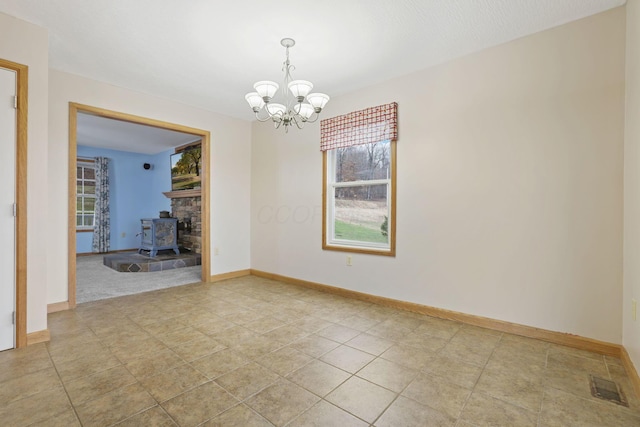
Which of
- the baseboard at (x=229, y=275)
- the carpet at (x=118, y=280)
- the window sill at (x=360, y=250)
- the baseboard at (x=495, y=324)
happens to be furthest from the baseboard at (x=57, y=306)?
the window sill at (x=360, y=250)

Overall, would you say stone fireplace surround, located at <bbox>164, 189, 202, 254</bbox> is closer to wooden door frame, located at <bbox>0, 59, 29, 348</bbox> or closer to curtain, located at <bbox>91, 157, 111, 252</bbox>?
curtain, located at <bbox>91, 157, 111, 252</bbox>

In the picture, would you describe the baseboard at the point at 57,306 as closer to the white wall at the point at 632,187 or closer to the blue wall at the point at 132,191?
the blue wall at the point at 132,191

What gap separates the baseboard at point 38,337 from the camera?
234 centimetres

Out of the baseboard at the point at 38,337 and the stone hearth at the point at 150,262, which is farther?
the stone hearth at the point at 150,262

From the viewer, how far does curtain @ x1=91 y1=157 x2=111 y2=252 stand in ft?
23.3

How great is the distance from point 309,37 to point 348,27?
344 mm

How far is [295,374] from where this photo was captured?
6.43 ft

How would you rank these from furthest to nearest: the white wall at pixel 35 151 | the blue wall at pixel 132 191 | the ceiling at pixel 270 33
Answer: the blue wall at pixel 132 191
the white wall at pixel 35 151
the ceiling at pixel 270 33

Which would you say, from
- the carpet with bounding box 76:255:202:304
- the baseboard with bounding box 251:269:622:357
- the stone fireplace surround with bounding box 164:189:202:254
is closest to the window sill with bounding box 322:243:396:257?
Answer: the baseboard with bounding box 251:269:622:357

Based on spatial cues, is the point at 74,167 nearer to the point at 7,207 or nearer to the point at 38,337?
the point at 7,207

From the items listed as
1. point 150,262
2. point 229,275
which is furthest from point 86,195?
point 229,275

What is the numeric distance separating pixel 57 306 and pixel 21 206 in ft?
4.57

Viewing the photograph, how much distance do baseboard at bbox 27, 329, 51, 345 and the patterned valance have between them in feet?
10.6

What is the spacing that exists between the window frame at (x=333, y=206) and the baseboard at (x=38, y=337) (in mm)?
2768
